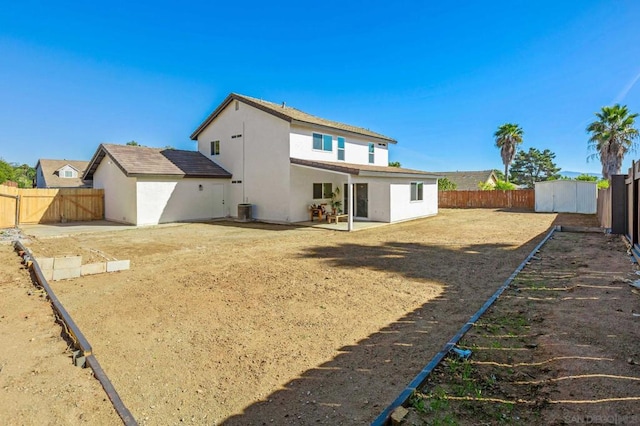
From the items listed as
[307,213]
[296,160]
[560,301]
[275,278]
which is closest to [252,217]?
[307,213]

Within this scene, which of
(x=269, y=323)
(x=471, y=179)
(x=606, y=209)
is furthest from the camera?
(x=471, y=179)

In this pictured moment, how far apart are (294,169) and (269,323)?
1326 cm

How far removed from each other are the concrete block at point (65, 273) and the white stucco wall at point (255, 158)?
430 inches

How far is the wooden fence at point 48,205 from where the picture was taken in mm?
16844

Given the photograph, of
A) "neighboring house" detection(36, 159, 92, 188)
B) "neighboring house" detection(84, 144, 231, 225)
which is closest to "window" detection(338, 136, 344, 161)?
"neighboring house" detection(84, 144, 231, 225)

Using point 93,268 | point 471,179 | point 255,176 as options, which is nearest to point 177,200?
point 255,176

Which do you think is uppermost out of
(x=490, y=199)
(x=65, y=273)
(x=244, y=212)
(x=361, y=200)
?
(x=490, y=199)

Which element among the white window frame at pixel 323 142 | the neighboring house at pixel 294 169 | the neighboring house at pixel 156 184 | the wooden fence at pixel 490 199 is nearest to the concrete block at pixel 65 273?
the neighboring house at pixel 294 169

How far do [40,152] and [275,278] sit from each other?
144 ft

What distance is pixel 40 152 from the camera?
37969 mm

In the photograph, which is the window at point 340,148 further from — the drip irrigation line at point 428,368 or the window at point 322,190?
the drip irrigation line at point 428,368

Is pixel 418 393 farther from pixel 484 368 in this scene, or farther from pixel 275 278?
pixel 275 278

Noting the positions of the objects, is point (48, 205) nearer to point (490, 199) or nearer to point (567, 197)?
point (490, 199)

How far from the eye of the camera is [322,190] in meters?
19.5
